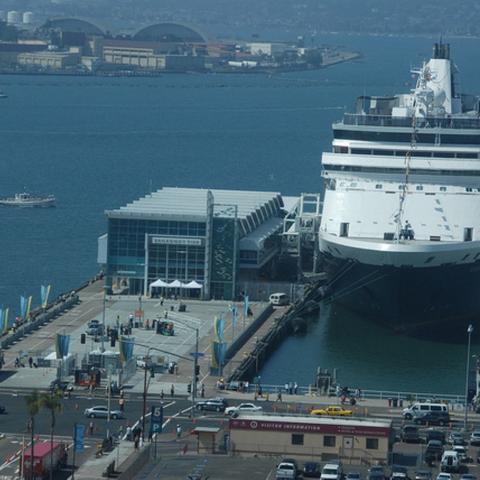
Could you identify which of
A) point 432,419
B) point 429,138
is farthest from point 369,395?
point 429,138

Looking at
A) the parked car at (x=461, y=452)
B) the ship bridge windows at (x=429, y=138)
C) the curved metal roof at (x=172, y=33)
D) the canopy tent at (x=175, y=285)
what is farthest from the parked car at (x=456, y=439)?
the curved metal roof at (x=172, y=33)

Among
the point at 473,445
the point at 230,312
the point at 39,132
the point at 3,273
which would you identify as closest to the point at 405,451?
the point at 473,445

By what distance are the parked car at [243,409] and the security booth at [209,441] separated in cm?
193

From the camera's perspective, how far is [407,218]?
1486 inches

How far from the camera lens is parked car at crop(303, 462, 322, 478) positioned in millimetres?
24156

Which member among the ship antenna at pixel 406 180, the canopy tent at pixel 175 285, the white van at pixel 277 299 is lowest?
the white van at pixel 277 299

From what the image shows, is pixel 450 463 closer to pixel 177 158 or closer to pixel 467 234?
pixel 467 234

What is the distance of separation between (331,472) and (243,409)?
14.5 feet

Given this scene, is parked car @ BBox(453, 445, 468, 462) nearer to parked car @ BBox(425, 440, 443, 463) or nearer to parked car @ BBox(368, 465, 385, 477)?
parked car @ BBox(425, 440, 443, 463)

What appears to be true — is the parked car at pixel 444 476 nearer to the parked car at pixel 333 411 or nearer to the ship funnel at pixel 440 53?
the parked car at pixel 333 411

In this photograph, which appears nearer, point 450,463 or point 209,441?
point 450,463

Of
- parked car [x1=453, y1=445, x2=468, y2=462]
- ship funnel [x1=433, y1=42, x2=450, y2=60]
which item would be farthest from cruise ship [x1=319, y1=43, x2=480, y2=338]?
parked car [x1=453, y1=445, x2=468, y2=462]

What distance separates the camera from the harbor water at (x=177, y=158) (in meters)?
35.4

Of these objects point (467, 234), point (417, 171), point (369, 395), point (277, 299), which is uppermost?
point (417, 171)
